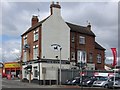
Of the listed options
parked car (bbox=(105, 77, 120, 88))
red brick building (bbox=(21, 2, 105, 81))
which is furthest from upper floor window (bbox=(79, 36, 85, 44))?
parked car (bbox=(105, 77, 120, 88))

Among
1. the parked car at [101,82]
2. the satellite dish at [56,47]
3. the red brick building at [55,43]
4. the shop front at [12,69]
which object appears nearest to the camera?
the parked car at [101,82]

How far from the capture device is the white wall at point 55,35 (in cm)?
5112

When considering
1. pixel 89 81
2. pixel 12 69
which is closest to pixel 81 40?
pixel 89 81

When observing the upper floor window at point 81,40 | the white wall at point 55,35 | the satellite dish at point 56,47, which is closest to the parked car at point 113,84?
the satellite dish at point 56,47

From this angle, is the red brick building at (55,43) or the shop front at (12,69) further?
the shop front at (12,69)

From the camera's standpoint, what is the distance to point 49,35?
51.8 meters

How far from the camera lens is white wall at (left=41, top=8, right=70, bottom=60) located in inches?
2012

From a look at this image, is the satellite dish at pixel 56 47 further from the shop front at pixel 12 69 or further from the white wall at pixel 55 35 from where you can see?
the shop front at pixel 12 69

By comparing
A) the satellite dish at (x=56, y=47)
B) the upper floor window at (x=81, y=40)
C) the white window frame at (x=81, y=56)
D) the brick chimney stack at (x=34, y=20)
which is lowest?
the white window frame at (x=81, y=56)

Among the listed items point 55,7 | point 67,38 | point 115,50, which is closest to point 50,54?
point 67,38

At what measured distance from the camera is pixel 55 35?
172ft

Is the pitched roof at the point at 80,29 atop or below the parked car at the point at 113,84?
atop

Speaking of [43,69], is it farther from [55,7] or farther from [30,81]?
[55,7]

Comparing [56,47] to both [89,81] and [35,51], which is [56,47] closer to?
[35,51]
